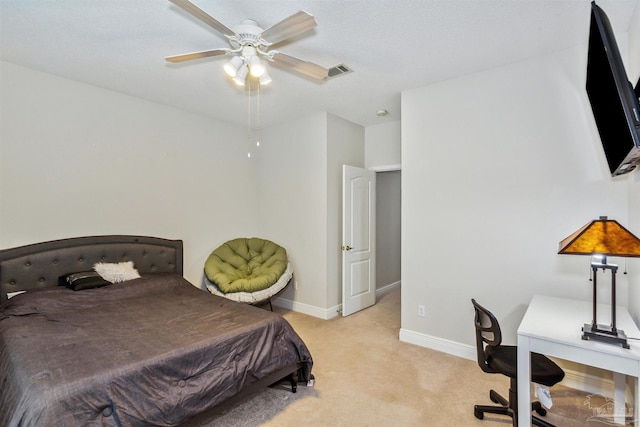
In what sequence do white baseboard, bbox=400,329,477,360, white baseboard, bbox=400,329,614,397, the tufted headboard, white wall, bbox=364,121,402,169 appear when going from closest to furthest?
white baseboard, bbox=400,329,614,397, the tufted headboard, white baseboard, bbox=400,329,477,360, white wall, bbox=364,121,402,169

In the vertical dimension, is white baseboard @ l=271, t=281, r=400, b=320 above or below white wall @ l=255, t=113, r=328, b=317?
below

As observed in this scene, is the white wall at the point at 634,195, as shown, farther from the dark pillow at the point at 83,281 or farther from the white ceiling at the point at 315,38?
the dark pillow at the point at 83,281

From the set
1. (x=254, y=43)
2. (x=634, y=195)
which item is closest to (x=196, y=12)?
(x=254, y=43)

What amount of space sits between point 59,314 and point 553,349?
11.3 ft

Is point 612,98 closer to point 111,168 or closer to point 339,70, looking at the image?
point 339,70

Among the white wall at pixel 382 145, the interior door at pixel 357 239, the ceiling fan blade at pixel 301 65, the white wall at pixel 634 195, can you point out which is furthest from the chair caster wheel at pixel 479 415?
the white wall at pixel 382 145

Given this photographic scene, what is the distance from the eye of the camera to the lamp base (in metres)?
1.60

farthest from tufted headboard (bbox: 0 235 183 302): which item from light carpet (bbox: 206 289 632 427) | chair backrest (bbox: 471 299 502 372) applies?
chair backrest (bbox: 471 299 502 372)

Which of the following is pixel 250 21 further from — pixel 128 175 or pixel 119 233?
pixel 119 233

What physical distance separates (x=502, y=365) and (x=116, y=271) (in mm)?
3470

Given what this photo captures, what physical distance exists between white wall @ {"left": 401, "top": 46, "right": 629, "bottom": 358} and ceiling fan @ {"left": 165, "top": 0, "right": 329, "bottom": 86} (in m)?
1.54

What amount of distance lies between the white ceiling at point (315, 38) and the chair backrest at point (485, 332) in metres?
1.98

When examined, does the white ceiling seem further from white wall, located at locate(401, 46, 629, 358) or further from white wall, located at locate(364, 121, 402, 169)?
white wall, located at locate(364, 121, 402, 169)

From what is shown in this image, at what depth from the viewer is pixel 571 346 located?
1.65m
